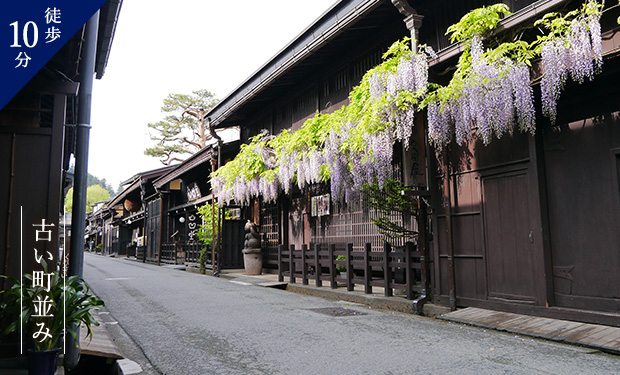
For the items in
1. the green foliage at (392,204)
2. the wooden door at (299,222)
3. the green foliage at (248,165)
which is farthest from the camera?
the green foliage at (248,165)

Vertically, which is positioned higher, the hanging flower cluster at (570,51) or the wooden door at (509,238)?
the hanging flower cluster at (570,51)

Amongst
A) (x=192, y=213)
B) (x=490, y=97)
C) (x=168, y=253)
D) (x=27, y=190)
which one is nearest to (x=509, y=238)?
(x=490, y=97)

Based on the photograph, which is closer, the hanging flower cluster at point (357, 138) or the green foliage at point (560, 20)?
the green foliage at point (560, 20)

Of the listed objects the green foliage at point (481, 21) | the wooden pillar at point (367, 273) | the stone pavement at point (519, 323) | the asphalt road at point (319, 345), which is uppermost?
the green foliage at point (481, 21)

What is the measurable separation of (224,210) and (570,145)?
13.3m

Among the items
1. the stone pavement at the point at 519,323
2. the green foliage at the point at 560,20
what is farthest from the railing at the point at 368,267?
the green foliage at the point at 560,20

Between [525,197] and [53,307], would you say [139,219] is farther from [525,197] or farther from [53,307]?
[53,307]

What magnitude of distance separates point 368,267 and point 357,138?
279 cm

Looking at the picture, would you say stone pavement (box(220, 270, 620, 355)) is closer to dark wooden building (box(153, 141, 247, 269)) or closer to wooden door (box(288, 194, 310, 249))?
wooden door (box(288, 194, 310, 249))

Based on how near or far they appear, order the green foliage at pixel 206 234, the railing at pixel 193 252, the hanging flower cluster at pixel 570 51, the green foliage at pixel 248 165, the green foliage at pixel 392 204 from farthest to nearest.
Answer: the railing at pixel 193 252
the green foliage at pixel 206 234
the green foliage at pixel 248 165
the green foliage at pixel 392 204
the hanging flower cluster at pixel 570 51

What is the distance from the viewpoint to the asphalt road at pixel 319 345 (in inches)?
181

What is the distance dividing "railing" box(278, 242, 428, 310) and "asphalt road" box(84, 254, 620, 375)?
812 mm

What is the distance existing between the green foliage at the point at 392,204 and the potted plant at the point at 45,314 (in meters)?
5.91

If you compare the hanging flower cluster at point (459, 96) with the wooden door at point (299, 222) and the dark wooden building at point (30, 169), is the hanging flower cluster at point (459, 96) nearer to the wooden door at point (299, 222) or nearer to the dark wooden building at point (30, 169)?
the wooden door at point (299, 222)
